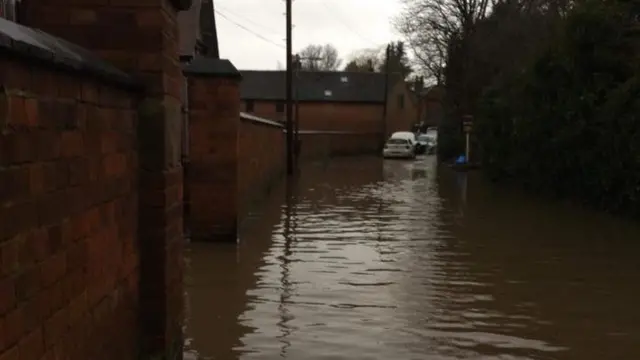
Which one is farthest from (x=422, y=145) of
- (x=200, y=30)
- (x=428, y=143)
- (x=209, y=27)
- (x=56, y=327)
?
(x=56, y=327)

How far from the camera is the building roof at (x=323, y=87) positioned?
64312 millimetres

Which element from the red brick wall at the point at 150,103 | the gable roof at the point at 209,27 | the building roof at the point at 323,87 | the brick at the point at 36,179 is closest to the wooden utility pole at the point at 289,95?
the gable roof at the point at 209,27

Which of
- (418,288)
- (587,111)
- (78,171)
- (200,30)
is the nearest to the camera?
(78,171)

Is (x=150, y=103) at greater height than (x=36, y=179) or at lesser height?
greater

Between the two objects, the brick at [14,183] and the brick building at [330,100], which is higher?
the brick building at [330,100]

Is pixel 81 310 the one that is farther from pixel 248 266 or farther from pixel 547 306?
pixel 248 266

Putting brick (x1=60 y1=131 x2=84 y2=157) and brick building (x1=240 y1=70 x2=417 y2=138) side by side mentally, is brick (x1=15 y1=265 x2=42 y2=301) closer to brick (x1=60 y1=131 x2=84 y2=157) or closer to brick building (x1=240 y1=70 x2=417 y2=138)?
brick (x1=60 y1=131 x2=84 y2=157)

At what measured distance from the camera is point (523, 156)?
19.3 meters

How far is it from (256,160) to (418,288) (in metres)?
9.52

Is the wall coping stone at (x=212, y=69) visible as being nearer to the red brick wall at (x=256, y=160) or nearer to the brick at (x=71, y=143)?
the red brick wall at (x=256, y=160)

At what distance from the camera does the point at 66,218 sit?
2988mm

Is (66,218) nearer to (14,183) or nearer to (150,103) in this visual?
(14,183)

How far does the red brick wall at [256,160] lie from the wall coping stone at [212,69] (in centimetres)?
231

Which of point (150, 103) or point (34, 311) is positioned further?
point (150, 103)
